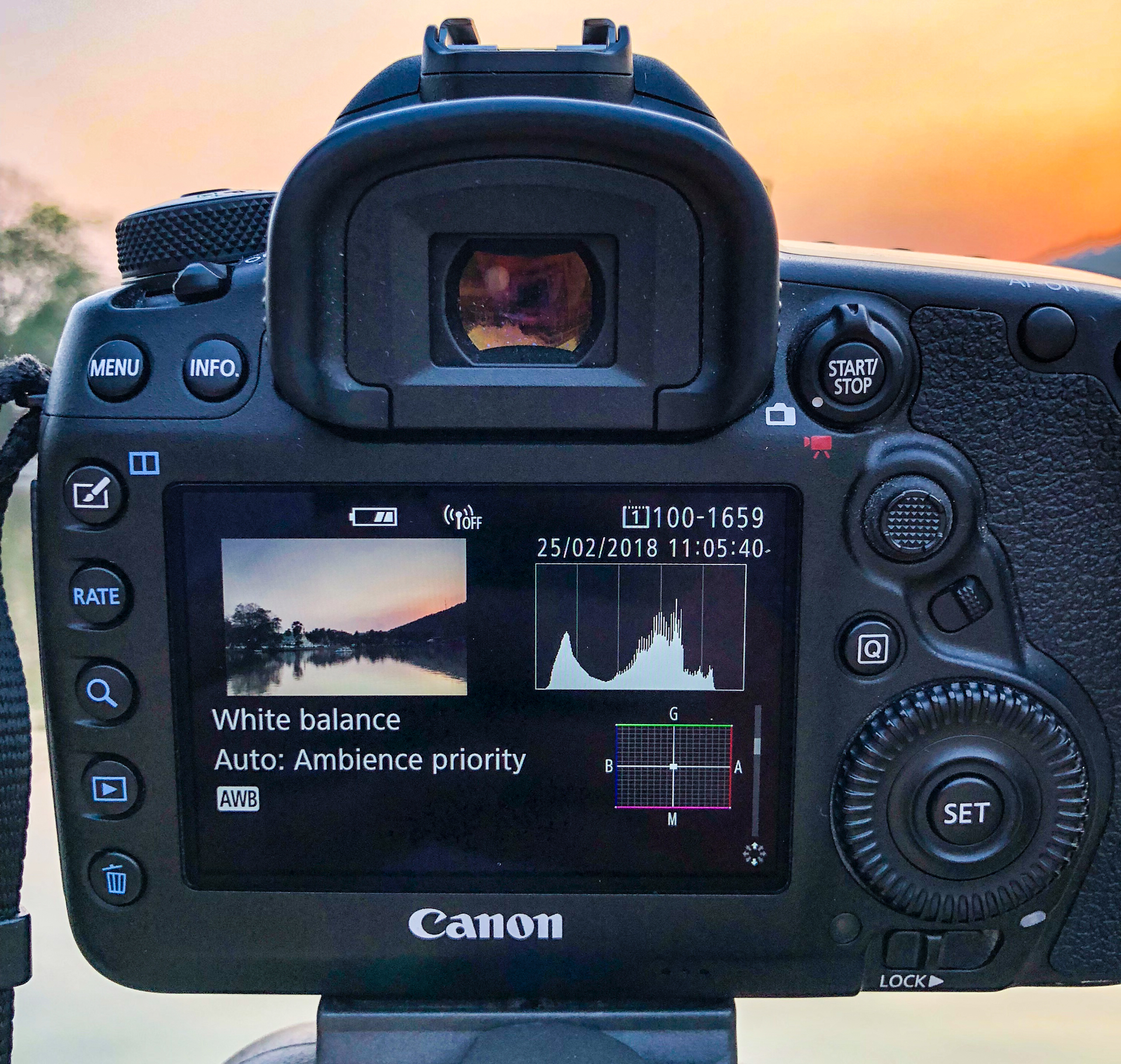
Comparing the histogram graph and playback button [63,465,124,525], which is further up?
playback button [63,465,124,525]

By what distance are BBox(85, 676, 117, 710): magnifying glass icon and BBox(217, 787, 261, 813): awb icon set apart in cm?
8

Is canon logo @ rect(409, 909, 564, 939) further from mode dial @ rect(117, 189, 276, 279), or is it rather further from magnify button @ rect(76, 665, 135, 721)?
mode dial @ rect(117, 189, 276, 279)

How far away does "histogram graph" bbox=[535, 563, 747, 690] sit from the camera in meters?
0.56

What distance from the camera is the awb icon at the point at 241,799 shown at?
0.58 metres

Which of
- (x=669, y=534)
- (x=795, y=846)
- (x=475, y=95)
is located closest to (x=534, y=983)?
(x=795, y=846)

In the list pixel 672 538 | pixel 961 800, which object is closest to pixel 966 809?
pixel 961 800

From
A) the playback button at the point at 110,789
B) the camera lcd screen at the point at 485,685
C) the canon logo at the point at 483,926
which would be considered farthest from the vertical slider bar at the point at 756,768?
the playback button at the point at 110,789

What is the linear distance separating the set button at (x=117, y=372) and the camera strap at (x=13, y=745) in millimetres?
70

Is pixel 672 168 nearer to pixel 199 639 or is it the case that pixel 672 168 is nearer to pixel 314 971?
pixel 199 639

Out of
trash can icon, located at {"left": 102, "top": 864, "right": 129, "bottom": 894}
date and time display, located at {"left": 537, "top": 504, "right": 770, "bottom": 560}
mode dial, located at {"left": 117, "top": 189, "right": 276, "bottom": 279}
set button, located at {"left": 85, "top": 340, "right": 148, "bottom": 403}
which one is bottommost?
trash can icon, located at {"left": 102, "top": 864, "right": 129, "bottom": 894}

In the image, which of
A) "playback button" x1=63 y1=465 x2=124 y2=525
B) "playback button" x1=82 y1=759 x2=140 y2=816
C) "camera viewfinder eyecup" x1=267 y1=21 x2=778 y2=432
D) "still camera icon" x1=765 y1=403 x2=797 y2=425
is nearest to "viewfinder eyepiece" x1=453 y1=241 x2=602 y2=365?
"camera viewfinder eyecup" x1=267 y1=21 x2=778 y2=432

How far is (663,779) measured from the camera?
574 millimetres

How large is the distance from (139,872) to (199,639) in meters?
0.15

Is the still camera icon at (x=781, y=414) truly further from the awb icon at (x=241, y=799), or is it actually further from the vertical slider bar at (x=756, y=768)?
the awb icon at (x=241, y=799)
